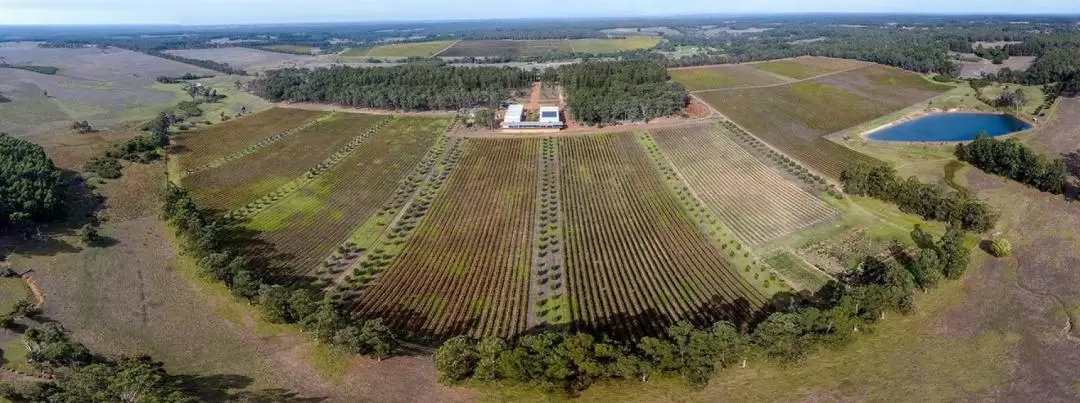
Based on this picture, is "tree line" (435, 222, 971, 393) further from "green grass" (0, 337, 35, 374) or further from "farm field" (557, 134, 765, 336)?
"green grass" (0, 337, 35, 374)

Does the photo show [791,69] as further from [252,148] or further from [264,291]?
[264,291]

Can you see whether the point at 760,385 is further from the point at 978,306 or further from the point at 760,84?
the point at 760,84

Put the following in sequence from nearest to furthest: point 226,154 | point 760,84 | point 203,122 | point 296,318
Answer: point 296,318 → point 226,154 → point 203,122 → point 760,84

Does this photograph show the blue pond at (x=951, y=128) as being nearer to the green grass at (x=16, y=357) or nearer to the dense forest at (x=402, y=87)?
the dense forest at (x=402, y=87)

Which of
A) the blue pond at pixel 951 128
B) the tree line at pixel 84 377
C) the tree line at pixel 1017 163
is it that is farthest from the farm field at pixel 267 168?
the tree line at pixel 1017 163

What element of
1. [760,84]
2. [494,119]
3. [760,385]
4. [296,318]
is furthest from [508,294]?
[760,84]

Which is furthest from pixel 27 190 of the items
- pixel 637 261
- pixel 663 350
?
pixel 663 350

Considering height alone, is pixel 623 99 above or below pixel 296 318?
above
